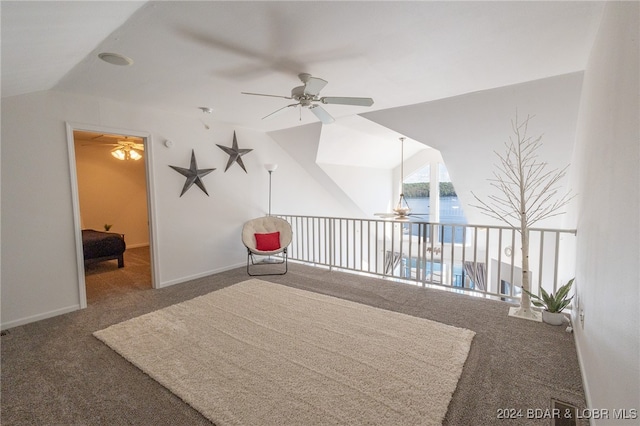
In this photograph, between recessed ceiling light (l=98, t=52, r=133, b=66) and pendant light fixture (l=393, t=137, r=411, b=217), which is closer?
recessed ceiling light (l=98, t=52, r=133, b=66)

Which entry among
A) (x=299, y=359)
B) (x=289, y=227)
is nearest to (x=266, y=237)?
(x=289, y=227)

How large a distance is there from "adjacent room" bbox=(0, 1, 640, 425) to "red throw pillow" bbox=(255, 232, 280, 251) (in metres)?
0.02

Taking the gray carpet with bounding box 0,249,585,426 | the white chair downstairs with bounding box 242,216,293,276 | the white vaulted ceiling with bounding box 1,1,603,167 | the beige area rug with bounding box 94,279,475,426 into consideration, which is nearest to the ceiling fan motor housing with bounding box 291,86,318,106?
the white vaulted ceiling with bounding box 1,1,603,167

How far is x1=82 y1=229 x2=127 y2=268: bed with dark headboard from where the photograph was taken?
4.71m

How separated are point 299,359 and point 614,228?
2117mm

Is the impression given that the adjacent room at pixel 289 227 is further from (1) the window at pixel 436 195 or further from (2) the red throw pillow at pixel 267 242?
(1) the window at pixel 436 195

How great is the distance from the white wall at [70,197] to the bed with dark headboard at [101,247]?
5.59ft

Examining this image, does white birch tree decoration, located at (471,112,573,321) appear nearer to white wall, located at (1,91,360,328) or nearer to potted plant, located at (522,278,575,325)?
potted plant, located at (522,278,575,325)

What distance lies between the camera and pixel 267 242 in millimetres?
4660

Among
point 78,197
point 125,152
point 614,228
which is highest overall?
point 125,152

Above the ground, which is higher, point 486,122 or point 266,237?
point 486,122

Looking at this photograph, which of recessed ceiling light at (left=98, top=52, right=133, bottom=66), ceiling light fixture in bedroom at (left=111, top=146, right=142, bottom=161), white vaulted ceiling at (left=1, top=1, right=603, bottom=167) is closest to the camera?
white vaulted ceiling at (left=1, top=1, right=603, bottom=167)

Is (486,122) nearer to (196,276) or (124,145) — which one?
(196,276)

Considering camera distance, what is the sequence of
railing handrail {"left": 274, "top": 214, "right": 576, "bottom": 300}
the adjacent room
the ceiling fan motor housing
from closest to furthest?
the adjacent room → the ceiling fan motor housing → railing handrail {"left": 274, "top": 214, "right": 576, "bottom": 300}
